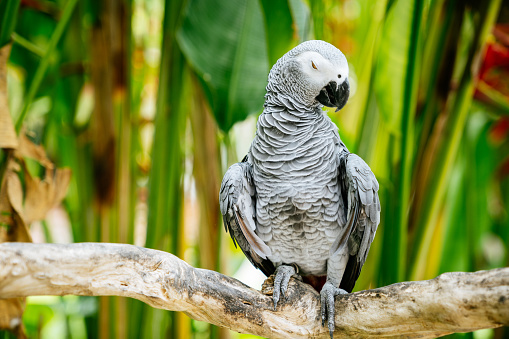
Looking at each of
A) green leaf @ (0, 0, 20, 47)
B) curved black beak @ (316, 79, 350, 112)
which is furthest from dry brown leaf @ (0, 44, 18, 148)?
curved black beak @ (316, 79, 350, 112)

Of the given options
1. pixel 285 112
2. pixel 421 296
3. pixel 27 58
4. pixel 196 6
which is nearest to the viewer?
pixel 421 296

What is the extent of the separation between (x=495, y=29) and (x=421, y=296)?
2.86ft

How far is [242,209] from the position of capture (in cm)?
76

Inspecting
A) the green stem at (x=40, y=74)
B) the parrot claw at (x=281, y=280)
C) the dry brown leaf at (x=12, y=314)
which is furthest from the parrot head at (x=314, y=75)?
the dry brown leaf at (x=12, y=314)

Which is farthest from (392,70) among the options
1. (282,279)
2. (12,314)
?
(12,314)

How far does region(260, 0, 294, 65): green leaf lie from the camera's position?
814 millimetres

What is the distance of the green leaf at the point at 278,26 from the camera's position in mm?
814

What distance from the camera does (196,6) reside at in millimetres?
898

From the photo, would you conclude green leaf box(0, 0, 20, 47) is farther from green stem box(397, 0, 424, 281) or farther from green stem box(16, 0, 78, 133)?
green stem box(397, 0, 424, 281)

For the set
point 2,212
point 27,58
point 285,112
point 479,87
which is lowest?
point 2,212

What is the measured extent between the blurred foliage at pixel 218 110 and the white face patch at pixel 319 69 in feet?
0.55

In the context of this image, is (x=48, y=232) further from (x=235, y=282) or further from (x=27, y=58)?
(x=235, y=282)

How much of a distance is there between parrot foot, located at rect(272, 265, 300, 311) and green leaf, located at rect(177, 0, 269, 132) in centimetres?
30

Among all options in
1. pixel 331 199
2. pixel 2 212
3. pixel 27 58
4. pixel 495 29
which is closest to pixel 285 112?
pixel 331 199
